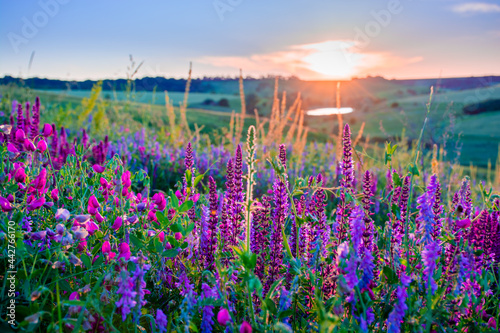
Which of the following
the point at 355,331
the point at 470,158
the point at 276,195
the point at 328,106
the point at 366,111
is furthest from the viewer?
the point at 328,106

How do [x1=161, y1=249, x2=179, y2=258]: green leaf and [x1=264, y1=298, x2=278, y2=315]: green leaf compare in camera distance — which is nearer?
[x1=264, y1=298, x2=278, y2=315]: green leaf

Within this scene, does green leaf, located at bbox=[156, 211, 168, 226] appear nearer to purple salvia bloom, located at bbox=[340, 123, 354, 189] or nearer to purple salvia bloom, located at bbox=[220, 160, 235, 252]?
purple salvia bloom, located at bbox=[220, 160, 235, 252]

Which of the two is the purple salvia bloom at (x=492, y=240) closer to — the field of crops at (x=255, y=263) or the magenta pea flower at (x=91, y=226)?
the field of crops at (x=255, y=263)

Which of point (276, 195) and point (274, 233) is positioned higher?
point (276, 195)

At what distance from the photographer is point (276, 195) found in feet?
6.91

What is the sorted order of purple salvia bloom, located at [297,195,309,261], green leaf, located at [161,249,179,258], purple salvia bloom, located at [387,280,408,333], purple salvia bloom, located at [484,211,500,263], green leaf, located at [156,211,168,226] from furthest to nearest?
purple salvia bloom, located at [297,195,309,261]
purple salvia bloom, located at [484,211,500,263]
green leaf, located at [156,211,168,226]
green leaf, located at [161,249,179,258]
purple salvia bloom, located at [387,280,408,333]

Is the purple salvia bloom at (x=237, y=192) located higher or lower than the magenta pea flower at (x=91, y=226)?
higher

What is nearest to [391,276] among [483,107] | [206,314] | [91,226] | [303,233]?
→ [303,233]

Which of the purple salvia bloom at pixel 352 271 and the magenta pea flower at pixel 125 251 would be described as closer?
the purple salvia bloom at pixel 352 271

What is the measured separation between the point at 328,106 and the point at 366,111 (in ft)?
37.1

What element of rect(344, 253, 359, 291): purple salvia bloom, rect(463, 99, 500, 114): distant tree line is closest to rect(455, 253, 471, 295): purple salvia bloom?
rect(344, 253, 359, 291): purple salvia bloom

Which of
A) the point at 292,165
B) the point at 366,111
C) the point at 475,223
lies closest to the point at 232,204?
the point at 475,223

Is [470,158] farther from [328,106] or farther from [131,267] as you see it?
[328,106]

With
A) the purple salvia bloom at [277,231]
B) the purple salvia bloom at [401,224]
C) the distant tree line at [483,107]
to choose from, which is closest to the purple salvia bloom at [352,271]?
the purple salvia bloom at [277,231]
